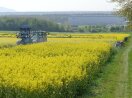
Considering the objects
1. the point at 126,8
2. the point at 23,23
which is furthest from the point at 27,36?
the point at 23,23

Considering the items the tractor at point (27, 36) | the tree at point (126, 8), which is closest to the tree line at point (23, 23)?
the tractor at point (27, 36)

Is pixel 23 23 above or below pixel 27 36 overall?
below

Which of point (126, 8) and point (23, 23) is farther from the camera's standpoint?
point (23, 23)

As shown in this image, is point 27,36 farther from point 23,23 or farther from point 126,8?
point 23,23

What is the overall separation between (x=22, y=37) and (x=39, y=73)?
40.0m

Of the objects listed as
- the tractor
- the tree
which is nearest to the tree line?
the tractor

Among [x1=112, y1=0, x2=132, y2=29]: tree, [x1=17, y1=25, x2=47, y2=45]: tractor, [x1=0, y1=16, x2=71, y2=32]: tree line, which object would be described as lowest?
[x1=0, y1=16, x2=71, y2=32]: tree line

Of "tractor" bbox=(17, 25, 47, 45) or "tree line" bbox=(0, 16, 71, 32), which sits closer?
"tractor" bbox=(17, 25, 47, 45)

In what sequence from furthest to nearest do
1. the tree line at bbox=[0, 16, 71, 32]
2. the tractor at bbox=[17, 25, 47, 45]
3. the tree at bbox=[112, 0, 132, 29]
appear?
1. the tree line at bbox=[0, 16, 71, 32]
2. the tractor at bbox=[17, 25, 47, 45]
3. the tree at bbox=[112, 0, 132, 29]

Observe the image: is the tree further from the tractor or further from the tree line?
the tree line

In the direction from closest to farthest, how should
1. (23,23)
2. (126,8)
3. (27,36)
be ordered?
(126,8) < (27,36) < (23,23)

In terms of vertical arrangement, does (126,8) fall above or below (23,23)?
above

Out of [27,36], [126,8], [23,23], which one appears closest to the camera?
[126,8]

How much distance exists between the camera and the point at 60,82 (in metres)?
14.3
